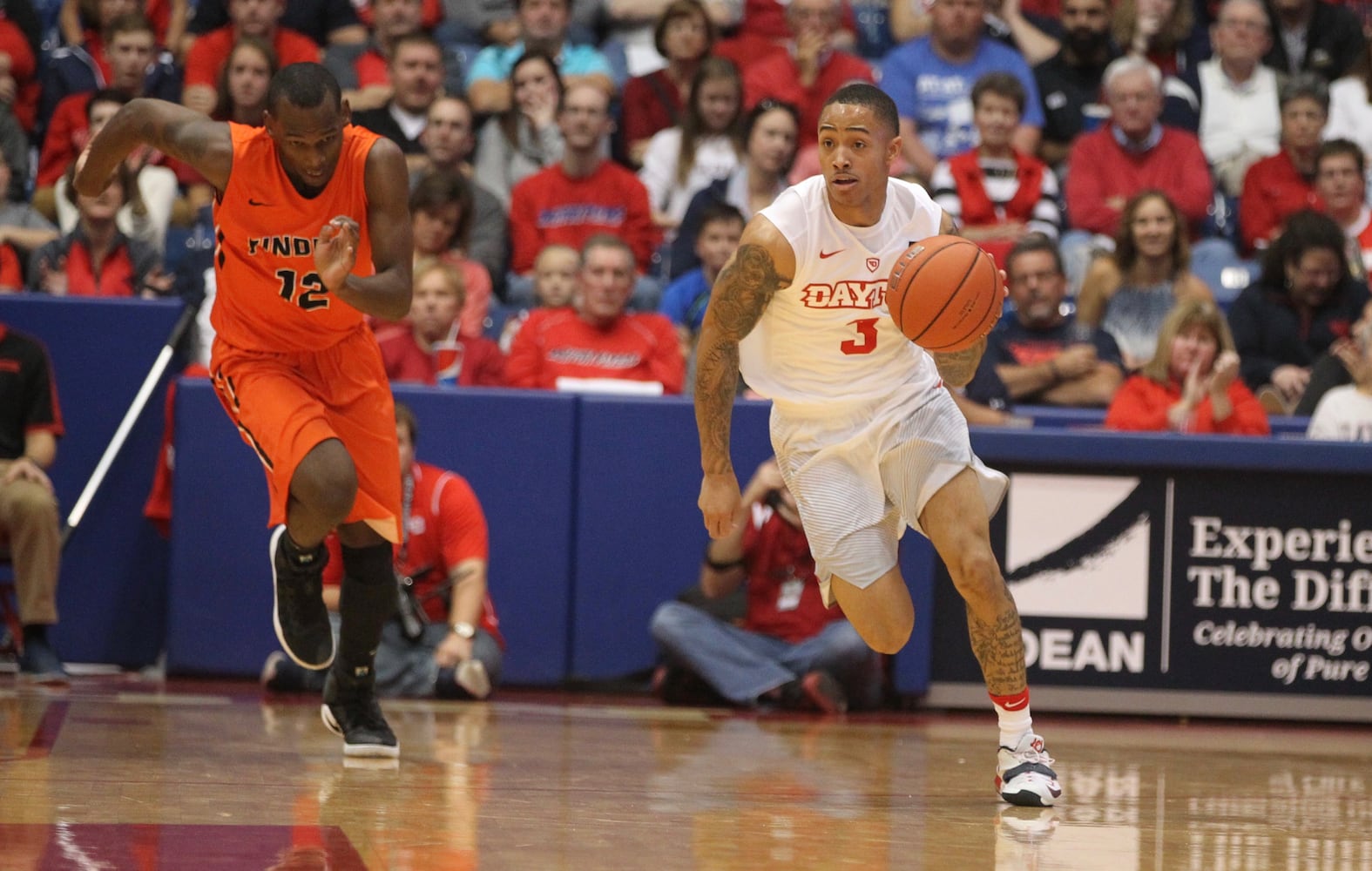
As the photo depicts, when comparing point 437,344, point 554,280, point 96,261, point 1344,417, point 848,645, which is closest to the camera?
point 848,645

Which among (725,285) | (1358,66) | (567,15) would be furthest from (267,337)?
(1358,66)

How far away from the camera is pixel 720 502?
5227 millimetres

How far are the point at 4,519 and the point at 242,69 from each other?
3.21 m

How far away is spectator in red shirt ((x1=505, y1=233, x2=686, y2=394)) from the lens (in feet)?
28.9

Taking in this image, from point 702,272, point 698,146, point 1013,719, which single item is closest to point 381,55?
point 698,146

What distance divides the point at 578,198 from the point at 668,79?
1.37 meters

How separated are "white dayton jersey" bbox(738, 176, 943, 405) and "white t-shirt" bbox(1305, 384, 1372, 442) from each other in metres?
3.73

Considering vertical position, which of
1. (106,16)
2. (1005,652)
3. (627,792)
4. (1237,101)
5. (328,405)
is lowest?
(627,792)

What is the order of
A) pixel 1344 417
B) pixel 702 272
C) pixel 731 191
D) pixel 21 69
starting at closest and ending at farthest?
pixel 1344 417 → pixel 702 272 → pixel 731 191 → pixel 21 69

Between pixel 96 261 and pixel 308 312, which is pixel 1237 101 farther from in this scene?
pixel 308 312

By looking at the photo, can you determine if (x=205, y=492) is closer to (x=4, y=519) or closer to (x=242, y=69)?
(x=4, y=519)

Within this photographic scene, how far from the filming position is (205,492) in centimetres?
811

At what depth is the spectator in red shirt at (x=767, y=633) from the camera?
7766 millimetres

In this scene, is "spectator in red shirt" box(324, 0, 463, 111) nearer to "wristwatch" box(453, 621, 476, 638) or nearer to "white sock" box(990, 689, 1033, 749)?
"wristwatch" box(453, 621, 476, 638)
